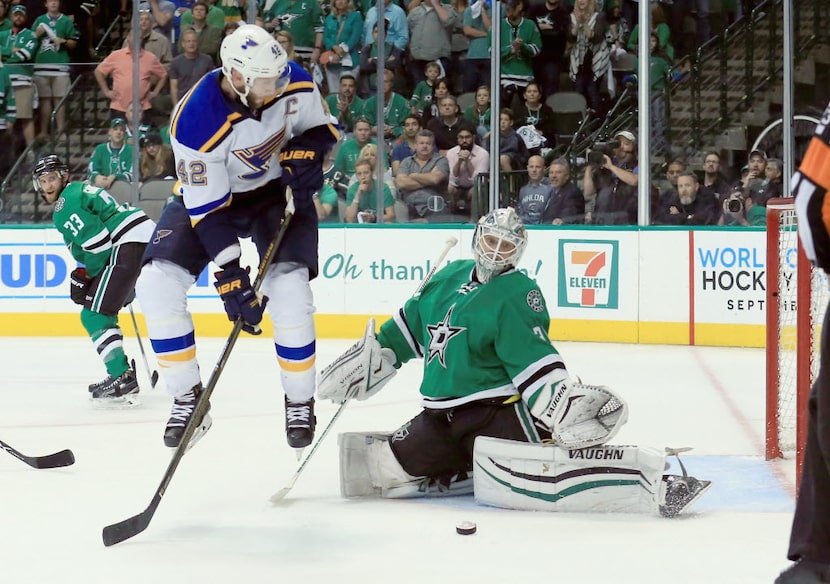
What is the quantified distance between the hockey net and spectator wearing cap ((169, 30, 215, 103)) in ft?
17.5

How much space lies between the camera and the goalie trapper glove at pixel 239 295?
11.3ft

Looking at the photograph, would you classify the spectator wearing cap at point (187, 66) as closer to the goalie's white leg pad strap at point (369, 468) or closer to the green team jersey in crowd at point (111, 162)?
the green team jersey in crowd at point (111, 162)

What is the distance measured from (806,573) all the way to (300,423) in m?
1.74

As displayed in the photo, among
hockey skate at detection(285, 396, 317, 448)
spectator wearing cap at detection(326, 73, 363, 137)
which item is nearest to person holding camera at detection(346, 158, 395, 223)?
spectator wearing cap at detection(326, 73, 363, 137)

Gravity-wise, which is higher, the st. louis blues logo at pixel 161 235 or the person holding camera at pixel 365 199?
the person holding camera at pixel 365 199

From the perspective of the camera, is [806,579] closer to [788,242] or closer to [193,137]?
[193,137]

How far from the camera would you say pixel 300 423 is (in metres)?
3.56

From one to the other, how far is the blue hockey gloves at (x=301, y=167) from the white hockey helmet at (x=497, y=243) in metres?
0.52

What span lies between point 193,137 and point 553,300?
468 cm

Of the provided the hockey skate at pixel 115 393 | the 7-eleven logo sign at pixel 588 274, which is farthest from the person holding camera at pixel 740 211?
the hockey skate at pixel 115 393

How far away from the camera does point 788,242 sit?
4.30 metres

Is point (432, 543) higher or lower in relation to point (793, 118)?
lower

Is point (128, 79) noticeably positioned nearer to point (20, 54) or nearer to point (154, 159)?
point (154, 159)

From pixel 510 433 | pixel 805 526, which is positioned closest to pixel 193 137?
pixel 510 433
